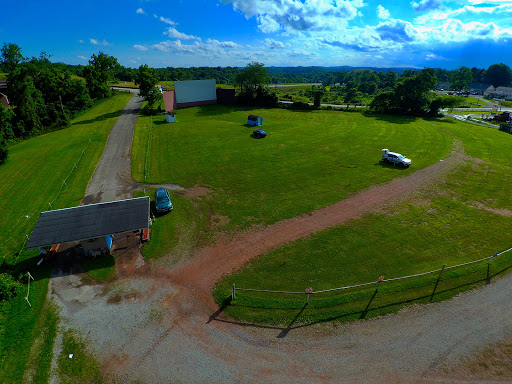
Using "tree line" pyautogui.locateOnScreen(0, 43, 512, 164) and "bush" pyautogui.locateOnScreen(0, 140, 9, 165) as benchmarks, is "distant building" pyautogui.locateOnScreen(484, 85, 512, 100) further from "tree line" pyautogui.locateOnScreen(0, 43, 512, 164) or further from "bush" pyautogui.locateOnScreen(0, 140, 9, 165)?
"bush" pyautogui.locateOnScreen(0, 140, 9, 165)

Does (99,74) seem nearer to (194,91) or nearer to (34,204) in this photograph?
(194,91)

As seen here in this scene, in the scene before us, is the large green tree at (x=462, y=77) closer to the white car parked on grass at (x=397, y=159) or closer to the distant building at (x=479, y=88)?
the distant building at (x=479, y=88)

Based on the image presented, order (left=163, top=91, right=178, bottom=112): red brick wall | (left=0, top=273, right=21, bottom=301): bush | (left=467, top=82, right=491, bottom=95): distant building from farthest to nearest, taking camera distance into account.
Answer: (left=467, top=82, right=491, bottom=95): distant building < (left=163, top=91, right=178, bottom=112): red brick wall < (left=0, top=273, right=21, bottom=301): bush

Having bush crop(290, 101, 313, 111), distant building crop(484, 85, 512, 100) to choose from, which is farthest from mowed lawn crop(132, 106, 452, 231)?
distant building crop(484, 85, 512, 100)

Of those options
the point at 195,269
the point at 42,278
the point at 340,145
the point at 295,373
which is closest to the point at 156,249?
the point at 195,269

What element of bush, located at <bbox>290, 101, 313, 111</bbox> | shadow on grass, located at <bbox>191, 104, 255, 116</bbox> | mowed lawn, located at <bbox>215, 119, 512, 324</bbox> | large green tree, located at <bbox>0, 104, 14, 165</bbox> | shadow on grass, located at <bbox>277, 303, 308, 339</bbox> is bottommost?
shadow on grass, located at <bbox>277, 303, 308, 339</bbox>

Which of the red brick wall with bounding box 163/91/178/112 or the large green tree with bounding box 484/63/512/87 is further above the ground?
the large green tree with bounding box 484/63/512/87

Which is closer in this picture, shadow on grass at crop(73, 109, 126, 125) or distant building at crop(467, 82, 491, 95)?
shadow on grass at crop(73, 109, 126, 125)
